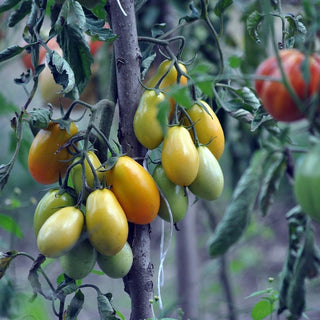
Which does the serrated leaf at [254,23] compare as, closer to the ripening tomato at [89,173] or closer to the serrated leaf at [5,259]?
the ripening tomato at [89,173]

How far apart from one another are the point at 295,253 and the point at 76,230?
288 millimetres

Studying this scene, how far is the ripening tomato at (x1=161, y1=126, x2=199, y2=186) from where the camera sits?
771mm

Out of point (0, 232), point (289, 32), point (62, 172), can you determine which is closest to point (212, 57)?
point (289, 32)

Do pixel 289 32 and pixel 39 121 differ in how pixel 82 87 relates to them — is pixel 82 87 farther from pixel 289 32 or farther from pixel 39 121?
pixel 289 32

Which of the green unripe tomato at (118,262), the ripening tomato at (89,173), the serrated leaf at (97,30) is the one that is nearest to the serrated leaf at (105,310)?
the green unripe tomato at (118,262)

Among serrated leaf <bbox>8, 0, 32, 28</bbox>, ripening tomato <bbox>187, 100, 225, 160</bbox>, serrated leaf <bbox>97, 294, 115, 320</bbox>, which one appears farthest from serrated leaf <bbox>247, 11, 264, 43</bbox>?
serrated leaf <bbox>97, 294, 115, 320</bbox>

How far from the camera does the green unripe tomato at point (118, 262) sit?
0.79 m

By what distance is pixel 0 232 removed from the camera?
391cm

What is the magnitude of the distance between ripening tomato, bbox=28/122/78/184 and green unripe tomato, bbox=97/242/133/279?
15 centimetres

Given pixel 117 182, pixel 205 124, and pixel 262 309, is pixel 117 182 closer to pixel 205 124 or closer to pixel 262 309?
pixel 205 124

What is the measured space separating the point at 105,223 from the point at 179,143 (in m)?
0.16

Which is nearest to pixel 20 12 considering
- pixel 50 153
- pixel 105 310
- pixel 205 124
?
pixel 50 153

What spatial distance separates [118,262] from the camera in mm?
792

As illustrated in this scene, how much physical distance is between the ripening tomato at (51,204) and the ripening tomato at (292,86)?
0.37m
